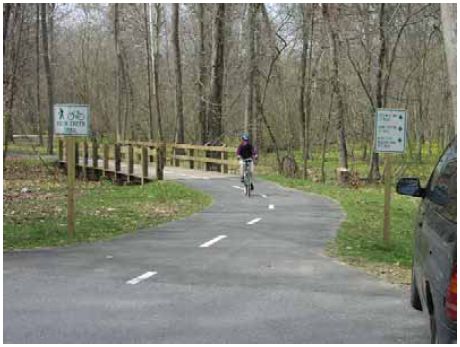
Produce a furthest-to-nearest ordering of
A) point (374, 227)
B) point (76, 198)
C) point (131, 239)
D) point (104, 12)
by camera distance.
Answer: point (104, 12) → point (76, 198) → point (374, 227) → point (131, 239)

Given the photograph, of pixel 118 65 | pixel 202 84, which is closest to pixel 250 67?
pixel 202 84

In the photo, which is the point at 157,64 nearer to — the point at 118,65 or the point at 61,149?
the point at 118,65

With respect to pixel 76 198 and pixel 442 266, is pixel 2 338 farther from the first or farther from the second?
pixel 76 198

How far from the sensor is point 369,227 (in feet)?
42.8

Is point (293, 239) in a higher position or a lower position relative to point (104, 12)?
lower

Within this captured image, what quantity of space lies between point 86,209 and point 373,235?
7.08m

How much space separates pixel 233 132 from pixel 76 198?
66.2 feet

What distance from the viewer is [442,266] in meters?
3.71

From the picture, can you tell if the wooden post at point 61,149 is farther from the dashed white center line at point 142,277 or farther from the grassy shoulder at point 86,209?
the dashed white center line at point 142,277

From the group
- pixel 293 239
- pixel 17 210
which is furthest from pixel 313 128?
pixel 293 239

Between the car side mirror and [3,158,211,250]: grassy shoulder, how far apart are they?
614 centimetres

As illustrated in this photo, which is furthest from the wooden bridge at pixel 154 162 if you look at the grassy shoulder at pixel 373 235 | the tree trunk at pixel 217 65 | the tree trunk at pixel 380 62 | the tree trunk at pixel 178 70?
the grassy shoulder at pixel 373 235

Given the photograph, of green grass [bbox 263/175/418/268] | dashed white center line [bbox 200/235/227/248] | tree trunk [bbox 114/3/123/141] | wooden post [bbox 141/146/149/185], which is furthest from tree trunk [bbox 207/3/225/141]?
dashed white center line [bbox 200/235/227/248]

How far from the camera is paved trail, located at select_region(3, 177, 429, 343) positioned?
5.50m
